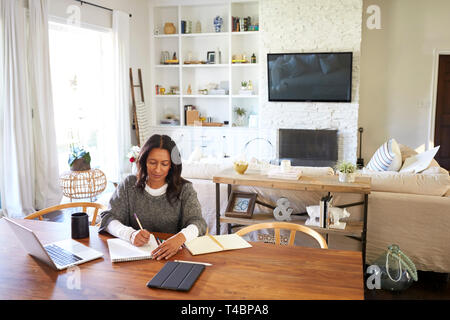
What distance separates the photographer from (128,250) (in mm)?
1854

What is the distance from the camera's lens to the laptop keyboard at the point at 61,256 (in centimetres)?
174

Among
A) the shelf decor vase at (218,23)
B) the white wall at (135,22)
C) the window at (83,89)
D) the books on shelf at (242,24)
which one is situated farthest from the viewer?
the shelf decor vase at (218,23)

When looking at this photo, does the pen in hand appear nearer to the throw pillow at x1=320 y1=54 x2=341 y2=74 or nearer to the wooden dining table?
the wooden dining table

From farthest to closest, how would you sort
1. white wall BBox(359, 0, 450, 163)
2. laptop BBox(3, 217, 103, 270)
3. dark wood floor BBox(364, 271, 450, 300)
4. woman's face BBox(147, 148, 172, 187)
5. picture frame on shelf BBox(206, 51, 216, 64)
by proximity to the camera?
picture frame on shelf BBox(206, 51, 216, 64) → white wall BBox(359, 0, 450, 163) → dark wood floor BBox(364, 271, 450, 300) → woman's face BBox(147, 148, 172, 187) → laptop BBox(3, 217, 103, 270)

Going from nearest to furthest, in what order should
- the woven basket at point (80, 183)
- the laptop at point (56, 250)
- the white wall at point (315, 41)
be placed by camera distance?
the laptop at point (56, 250)
the woven basket at point (80, 183)
the white wall at point (315, 41)

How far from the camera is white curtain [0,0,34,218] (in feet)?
14.8

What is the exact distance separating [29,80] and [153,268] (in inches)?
152

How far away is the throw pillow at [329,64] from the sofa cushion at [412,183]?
135 inches

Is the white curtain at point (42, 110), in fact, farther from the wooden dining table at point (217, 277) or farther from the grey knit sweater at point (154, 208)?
the wooden dining table at point (217, 277)

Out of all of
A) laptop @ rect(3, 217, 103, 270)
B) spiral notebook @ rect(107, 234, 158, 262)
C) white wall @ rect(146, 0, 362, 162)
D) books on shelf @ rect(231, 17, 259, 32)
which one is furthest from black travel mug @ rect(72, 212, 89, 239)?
books on shelf @ rect(231, 17, 259, 32)

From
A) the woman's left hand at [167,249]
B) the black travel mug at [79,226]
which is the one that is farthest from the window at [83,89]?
the woman's left hand at [167,249]

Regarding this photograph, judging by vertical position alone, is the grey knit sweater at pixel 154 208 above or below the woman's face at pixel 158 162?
below

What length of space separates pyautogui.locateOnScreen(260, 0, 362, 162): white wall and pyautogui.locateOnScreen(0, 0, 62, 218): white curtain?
3.22 metres

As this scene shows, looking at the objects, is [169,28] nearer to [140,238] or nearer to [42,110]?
[42,110]
